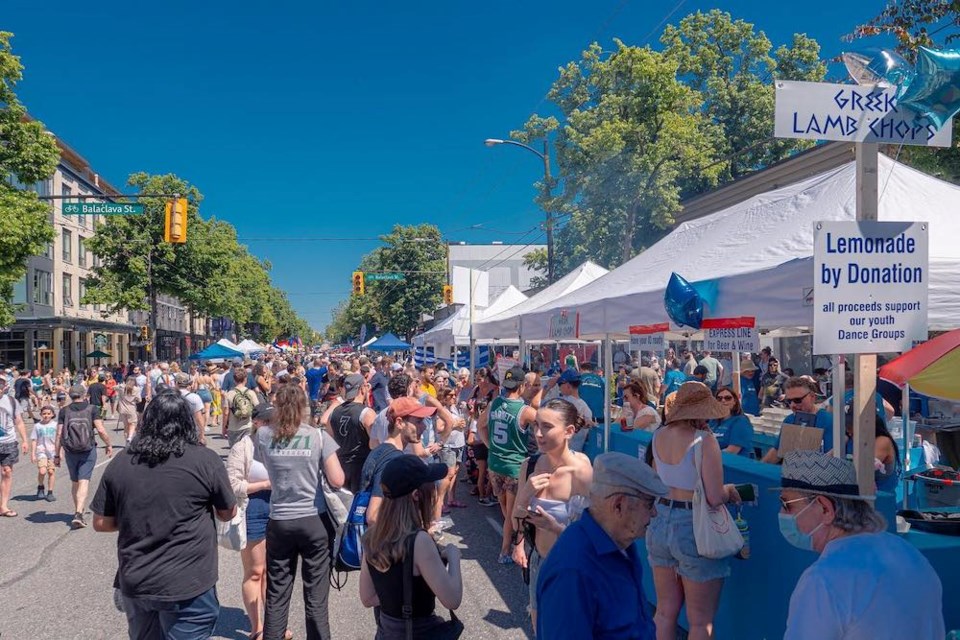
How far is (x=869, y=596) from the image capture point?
2195 millimetres

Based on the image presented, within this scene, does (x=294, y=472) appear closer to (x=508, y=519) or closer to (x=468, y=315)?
(x=508, y=519)

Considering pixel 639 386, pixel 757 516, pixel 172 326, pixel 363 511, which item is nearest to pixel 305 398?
pixel 363 511

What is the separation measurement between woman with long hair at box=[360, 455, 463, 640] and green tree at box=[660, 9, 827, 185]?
3889cm

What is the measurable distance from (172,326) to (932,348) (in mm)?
80754

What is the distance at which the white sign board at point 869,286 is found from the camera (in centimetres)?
367

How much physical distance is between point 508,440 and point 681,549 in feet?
9.18

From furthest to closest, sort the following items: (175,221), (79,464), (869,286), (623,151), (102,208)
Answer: (623,151), (175,221), (102,208), (79,464), (869,286)

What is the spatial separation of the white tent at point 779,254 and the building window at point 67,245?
155ft

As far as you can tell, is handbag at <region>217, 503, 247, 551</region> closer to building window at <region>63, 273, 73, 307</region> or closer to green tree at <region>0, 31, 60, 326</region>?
green tree at <region>0, 31, 60, 326</region>

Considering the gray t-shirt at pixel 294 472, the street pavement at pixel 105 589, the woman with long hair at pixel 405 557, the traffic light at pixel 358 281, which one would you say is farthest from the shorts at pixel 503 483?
the traffic light at pixel 358 281

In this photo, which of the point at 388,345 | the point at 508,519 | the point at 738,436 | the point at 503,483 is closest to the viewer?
the point at 508,519

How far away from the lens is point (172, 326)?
Result: 77438 mm

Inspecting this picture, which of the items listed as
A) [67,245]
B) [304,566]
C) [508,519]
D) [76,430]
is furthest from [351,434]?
[67,245]

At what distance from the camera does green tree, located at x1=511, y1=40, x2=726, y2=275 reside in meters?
27.8
